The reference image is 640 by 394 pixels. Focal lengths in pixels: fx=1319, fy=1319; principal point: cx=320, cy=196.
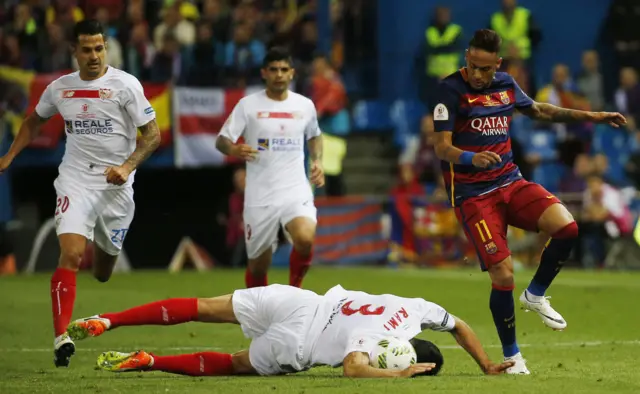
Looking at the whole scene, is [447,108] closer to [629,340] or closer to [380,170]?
[629,340]

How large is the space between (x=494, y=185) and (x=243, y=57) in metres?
13.8

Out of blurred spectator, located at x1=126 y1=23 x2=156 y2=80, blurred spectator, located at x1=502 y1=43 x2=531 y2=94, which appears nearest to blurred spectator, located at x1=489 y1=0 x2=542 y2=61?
blurred spectator, located at x1=502 y1=43 x2=531 y2=94

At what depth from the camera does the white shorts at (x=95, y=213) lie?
1085 centimetres

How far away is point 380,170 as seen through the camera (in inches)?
999

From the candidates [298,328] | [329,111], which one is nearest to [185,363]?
[298,328]

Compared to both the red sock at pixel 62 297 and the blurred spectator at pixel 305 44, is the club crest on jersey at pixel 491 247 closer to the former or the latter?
the red sock at pixel 62 297

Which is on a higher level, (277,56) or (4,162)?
(277,56)

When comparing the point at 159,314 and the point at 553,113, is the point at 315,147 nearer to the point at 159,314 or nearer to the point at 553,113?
the point at 553,113

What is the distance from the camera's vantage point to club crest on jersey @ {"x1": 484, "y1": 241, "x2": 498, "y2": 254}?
9.69m

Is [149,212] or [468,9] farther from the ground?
[468,9]

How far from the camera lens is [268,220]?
1294cm

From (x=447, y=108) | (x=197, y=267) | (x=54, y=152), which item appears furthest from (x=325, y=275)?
(x=447, y=108)

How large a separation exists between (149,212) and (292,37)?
4888 millimetres

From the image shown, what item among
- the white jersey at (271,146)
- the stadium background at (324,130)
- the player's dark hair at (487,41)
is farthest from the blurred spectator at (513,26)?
the player's dark hair at (487,41)
